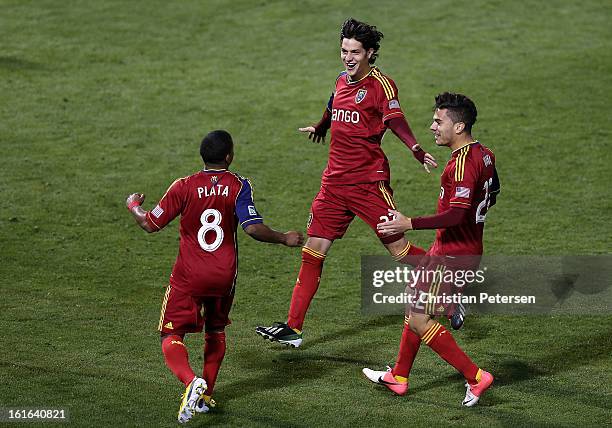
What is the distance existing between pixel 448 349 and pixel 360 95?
225 cm

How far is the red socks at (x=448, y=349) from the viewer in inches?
291

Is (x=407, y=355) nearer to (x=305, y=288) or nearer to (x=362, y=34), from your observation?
(x=305, y=288)

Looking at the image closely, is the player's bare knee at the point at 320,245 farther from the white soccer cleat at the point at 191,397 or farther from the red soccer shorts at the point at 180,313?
the white soccer cleat at the point at 191,397

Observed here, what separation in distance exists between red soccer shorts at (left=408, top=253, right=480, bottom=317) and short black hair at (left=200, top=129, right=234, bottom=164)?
1.65 meters

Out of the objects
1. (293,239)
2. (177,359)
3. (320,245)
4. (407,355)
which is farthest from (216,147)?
(407,355)

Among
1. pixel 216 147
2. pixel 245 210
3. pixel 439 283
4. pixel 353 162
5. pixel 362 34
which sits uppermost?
pixel 362 34

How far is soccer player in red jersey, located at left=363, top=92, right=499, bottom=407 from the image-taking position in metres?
7.31

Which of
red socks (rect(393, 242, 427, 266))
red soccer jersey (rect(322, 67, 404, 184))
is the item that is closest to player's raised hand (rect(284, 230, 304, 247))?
red soccer jersey (rect(322, 67, 404, 184))

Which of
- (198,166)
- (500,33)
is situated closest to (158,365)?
(198,166)

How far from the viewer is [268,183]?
12.5 m

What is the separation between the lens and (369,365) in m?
8.30

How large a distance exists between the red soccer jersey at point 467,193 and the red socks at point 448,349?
0.61 metres

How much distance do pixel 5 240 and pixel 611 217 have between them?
20.9 feet

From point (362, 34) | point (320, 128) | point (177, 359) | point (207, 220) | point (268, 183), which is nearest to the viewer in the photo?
point (177, 359)
